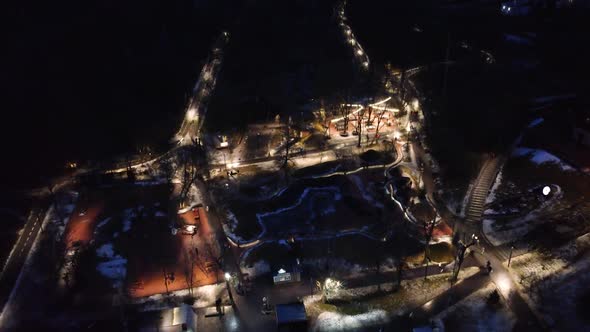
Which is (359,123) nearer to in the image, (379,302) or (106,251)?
(379,302)

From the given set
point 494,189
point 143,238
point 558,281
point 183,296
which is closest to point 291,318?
point 183,296

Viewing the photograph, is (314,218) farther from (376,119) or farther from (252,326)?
(376,119)

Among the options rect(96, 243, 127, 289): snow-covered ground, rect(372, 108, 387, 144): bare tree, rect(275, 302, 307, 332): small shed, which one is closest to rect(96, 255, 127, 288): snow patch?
rect(96, 243, 127, 289): snow-covered ground

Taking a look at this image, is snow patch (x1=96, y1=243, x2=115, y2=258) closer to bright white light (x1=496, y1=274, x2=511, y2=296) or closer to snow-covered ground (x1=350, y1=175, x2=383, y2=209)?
snow-covered ground (x1=350, y1=175, x2=383, y2=209)

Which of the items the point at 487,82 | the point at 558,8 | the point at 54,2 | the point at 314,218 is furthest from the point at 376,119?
the point at 54,2

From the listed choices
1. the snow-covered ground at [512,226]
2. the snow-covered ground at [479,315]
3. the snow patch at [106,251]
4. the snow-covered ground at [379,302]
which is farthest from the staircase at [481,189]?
the snow patch at [106,251]

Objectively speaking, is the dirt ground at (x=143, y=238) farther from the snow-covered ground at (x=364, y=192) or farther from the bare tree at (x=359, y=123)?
the bare tree at (x=359, y=123)


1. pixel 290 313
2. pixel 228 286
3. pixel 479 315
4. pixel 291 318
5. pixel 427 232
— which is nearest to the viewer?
pixel 291 318
